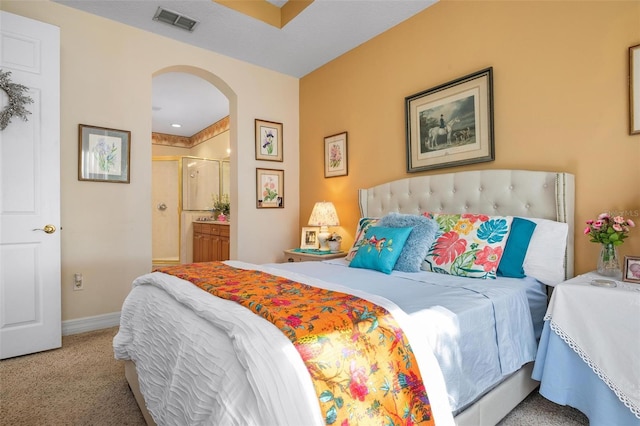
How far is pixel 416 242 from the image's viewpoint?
2.12 m

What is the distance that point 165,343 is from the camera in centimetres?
131

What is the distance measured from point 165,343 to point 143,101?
8.69ft

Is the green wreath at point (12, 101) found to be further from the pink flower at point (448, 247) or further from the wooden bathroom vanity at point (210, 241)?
the pink flower at point (448, 247)

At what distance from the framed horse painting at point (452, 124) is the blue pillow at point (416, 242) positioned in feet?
2.31

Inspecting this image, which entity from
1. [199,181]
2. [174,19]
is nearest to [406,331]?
[174,19]

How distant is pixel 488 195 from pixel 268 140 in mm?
2540

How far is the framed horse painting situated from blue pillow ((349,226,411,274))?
88 centimetres

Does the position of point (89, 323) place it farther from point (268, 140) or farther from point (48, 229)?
point (268, 140)

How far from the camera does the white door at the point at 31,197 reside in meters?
2.32

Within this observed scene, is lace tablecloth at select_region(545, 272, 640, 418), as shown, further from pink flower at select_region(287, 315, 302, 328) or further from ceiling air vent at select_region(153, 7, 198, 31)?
ceiling air vent at select_region(153, 7, 198, 31)

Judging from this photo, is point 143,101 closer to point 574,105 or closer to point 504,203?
point 504,203

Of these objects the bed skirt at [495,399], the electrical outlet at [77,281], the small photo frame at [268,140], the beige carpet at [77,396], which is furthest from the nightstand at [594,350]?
the electrical outlet at [77,281]

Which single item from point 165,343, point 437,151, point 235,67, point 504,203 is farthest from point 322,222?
point 165,343

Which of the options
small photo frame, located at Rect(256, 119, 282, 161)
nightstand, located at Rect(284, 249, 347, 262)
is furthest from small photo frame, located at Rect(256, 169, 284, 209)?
nightstand, located at Rect(284, 249, 347, 262)
